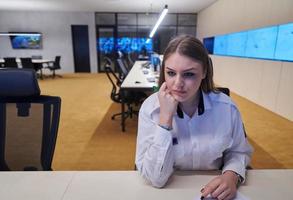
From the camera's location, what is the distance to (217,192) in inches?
33.4

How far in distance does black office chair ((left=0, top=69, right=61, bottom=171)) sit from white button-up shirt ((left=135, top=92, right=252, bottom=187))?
0.71 meters

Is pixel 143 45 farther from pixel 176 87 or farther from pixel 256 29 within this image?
pixel 176 87

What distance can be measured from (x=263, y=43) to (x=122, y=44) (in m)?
7.46

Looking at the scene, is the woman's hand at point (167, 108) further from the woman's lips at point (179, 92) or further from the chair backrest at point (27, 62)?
the chair backrest at point (27, 62)

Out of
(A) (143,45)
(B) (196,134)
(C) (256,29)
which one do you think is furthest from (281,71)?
(A) (143,45)

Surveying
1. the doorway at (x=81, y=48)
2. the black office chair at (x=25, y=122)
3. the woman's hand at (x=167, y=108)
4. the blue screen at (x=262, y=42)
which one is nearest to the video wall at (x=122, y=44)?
the doorway at (x=81, y=48)

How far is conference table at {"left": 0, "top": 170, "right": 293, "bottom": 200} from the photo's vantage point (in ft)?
2.82

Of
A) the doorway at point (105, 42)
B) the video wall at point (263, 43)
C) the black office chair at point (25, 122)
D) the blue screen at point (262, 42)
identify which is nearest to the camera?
Answer: the black office chair at point (25, 122)

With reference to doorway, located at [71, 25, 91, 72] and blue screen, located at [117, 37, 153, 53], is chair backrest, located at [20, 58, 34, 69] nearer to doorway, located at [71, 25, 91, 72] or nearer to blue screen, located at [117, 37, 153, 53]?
doorway, located at [71, 25, 91, 72]

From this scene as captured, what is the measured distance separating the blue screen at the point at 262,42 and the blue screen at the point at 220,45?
1.58 meters

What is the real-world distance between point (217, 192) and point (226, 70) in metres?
7.03

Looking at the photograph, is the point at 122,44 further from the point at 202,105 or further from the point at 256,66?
the point at 202,105

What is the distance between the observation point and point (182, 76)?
38.4 inches

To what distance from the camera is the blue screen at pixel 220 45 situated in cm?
729
